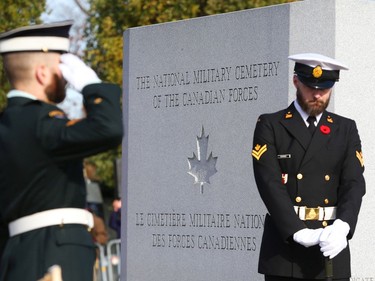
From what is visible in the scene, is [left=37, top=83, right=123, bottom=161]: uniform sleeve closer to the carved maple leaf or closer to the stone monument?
the stone monument

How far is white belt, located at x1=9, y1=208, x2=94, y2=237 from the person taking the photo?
5.42 m

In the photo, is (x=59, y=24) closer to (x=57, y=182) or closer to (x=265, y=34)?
(x=57, y=182)

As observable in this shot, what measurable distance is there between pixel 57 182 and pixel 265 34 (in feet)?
18.6

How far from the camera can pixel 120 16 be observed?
70.6 feet

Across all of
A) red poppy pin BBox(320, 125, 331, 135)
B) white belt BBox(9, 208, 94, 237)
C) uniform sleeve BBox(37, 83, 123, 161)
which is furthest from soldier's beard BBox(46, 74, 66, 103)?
red poppy pin BBox(320, 125, 331, 135)

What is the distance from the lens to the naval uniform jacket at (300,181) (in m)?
7.23

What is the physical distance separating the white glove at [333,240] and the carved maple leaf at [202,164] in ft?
13.2

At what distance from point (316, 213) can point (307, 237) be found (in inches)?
10.5

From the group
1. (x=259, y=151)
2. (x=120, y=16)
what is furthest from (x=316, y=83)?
(x=120, y=16)

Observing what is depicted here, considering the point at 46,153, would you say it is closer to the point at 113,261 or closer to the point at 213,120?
the point at 213,120

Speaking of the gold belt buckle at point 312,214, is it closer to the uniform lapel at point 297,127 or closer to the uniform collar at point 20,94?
the uniform lapel at point 297,127

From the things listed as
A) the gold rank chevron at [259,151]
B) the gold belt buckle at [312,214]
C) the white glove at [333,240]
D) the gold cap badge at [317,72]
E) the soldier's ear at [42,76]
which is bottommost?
the white glove at [333,240]

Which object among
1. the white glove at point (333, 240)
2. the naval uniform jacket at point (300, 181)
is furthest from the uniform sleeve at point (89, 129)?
the naval uniform jacket at point (300, 181)

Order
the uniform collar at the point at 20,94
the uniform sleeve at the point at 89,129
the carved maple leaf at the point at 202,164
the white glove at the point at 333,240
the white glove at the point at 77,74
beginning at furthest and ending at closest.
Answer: the carved maple leaf at the point at 202,164
the white glove at the point at 333,240
the uniform collar at the point at 20,94
the white glove at the point at 77,74
the uniform sleeve at the point at 89,129
